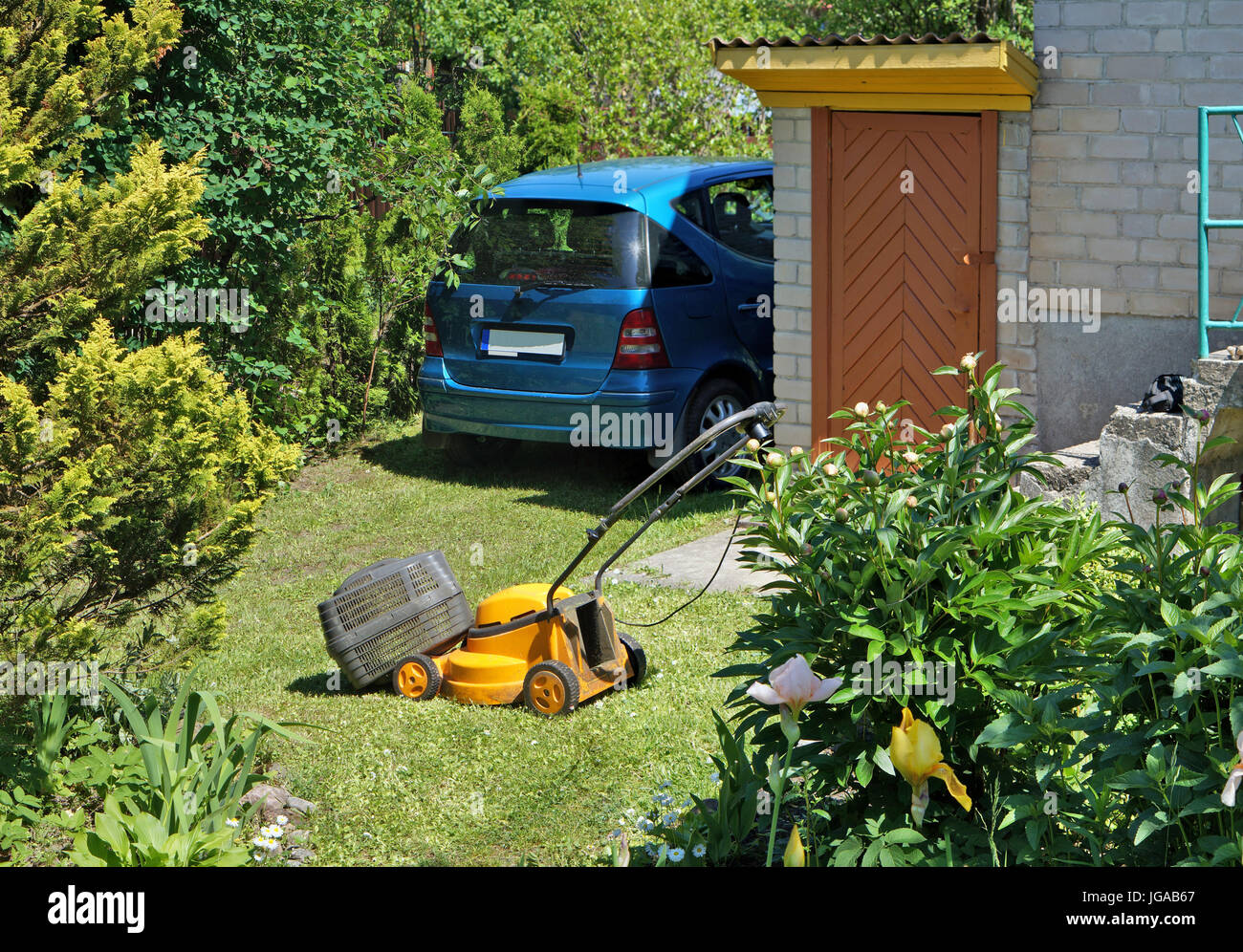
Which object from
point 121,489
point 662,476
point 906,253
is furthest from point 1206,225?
point 121,489

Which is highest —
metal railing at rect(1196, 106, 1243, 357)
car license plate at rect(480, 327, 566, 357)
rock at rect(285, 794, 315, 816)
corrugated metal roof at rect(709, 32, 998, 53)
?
corrugated metal roof at rect(709, 32, 998, 53)

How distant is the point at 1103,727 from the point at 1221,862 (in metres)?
0.40

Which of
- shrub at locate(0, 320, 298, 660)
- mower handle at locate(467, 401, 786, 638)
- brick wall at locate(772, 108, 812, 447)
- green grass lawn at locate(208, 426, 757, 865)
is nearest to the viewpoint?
shrub at locate(0, 320, 298, 660)

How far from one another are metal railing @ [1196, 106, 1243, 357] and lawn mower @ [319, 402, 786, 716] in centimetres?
292

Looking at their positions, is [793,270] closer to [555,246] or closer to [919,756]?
[555,246]

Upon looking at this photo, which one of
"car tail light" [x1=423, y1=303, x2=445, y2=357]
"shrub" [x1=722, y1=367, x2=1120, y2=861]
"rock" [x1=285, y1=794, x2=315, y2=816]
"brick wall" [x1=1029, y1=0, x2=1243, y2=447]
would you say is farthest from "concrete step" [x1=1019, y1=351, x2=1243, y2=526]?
"car tail light" [x1=423, y1=303, x2=445, y2=357]

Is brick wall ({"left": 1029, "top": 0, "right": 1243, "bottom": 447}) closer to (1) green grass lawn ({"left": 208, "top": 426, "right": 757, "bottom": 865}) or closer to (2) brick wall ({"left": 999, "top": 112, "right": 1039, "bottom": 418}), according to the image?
(2) brick wall ({"left": 999, "top": 112, "right": 1039, "bottom": 418})

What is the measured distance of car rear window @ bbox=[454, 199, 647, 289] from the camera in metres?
9.31

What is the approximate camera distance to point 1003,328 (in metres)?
8.30

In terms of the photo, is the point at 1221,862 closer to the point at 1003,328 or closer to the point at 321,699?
the point at 321,699

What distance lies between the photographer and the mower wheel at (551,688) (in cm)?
585

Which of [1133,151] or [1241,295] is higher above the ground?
[1133,151]

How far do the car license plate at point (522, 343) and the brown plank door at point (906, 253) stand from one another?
1859mm
